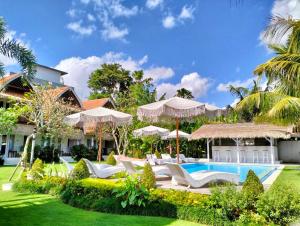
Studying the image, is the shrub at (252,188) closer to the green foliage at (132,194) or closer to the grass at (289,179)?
the grass at (289,179)

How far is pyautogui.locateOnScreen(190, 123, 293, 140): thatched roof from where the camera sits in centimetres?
2581

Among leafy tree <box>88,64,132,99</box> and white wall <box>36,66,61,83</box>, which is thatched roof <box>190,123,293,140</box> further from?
leafy tree <box>88,64,132,99</box>

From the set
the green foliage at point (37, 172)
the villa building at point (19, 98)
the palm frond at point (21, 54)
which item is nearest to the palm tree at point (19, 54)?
the palm frond at point (21, 54)

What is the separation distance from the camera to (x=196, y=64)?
38031 mm

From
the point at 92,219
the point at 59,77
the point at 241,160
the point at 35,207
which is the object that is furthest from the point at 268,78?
the point at 59,77

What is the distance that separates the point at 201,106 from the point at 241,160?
63.4ft

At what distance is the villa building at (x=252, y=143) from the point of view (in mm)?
26766

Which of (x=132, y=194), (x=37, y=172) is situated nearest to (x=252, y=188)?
(x=132, y=194)

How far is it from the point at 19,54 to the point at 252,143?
26471 millimetres

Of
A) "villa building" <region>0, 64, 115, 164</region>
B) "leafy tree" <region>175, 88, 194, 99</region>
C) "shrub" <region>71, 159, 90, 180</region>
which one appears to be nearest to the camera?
"shrub" <region>71, 159, 90, 180</region>

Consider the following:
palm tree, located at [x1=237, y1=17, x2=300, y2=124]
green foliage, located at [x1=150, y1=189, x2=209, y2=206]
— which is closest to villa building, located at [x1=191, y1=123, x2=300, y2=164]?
palm tree, located at [x1=237, y1=17, x2=300, y2=124]

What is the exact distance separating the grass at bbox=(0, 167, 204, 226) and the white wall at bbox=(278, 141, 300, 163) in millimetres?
26590

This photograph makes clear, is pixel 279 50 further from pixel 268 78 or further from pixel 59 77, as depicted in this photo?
pixel 59 77

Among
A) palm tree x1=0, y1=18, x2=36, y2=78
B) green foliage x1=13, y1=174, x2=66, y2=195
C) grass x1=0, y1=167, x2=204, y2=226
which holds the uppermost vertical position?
palm tree x1=0, y1=18, x2=36, y2=78
